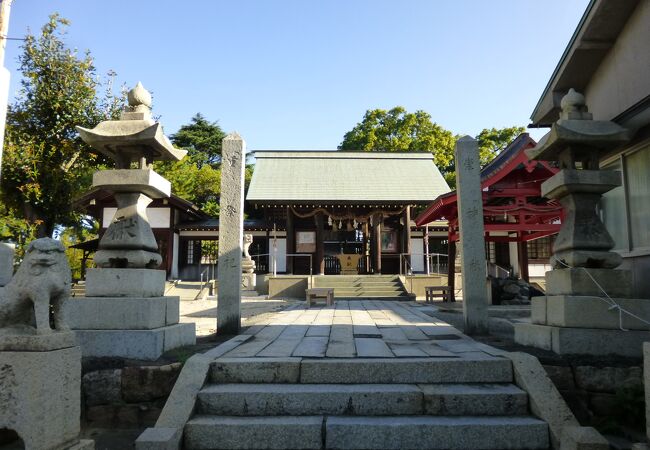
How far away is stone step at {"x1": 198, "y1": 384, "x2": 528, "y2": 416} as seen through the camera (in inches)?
123

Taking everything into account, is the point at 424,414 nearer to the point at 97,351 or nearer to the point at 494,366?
the point at 494,366

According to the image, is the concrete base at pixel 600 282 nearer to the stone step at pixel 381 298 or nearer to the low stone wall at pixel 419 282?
the stone step at pixel 381 298

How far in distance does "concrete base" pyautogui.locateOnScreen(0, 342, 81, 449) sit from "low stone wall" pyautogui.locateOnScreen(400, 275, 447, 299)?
1381cm

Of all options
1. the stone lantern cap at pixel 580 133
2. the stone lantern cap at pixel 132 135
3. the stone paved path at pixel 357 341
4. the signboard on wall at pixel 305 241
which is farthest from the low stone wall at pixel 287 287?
the stone lantern cap at pixel 580 133

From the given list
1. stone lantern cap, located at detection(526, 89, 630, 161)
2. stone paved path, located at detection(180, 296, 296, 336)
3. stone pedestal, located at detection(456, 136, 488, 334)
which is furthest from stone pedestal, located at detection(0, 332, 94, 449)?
stone lantern cap, located at detection(526, 89, 630, 161)

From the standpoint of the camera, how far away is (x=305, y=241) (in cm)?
2062

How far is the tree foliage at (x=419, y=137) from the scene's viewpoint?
28.3m

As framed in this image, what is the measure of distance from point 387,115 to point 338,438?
2889 cm

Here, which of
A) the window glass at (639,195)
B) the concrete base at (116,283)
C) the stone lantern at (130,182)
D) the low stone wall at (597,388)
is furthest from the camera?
the window glass at (639,195)

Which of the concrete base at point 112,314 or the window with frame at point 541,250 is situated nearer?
the concrete base at point 112,314

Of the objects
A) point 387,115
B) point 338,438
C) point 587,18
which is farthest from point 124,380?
point 387,115

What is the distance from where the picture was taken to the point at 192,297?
17.5m

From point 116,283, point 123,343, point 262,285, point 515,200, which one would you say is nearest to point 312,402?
point 123,343

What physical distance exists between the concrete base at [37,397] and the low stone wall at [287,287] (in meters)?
13.2
